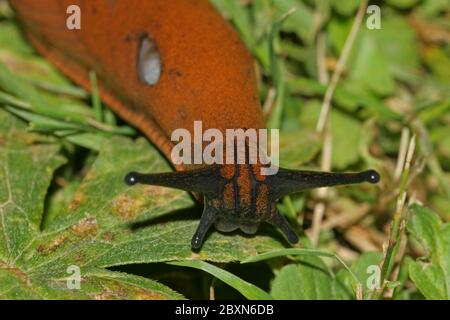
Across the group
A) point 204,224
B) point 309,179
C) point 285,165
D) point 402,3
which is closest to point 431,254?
point 309,179

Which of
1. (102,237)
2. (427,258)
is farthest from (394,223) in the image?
(102,237)

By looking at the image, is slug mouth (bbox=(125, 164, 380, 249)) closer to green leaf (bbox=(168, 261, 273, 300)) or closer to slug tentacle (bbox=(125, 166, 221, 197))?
slug tentacle (bbox=(125, 166, 221, 197))

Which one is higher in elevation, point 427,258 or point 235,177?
point 235,177

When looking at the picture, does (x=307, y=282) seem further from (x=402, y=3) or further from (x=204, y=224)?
(x=402, y=3)

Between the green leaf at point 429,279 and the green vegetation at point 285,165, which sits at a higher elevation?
the green vegetation at point 285,165

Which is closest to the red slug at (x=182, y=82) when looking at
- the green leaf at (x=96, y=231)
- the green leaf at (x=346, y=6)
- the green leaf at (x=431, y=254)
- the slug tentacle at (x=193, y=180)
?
the slug tentacle at (x=193, y=180)

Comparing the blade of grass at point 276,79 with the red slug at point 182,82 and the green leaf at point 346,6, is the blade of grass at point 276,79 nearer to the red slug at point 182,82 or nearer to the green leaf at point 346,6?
the red slug at point 182,82

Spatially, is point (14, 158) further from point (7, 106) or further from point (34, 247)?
point (34, 247)
